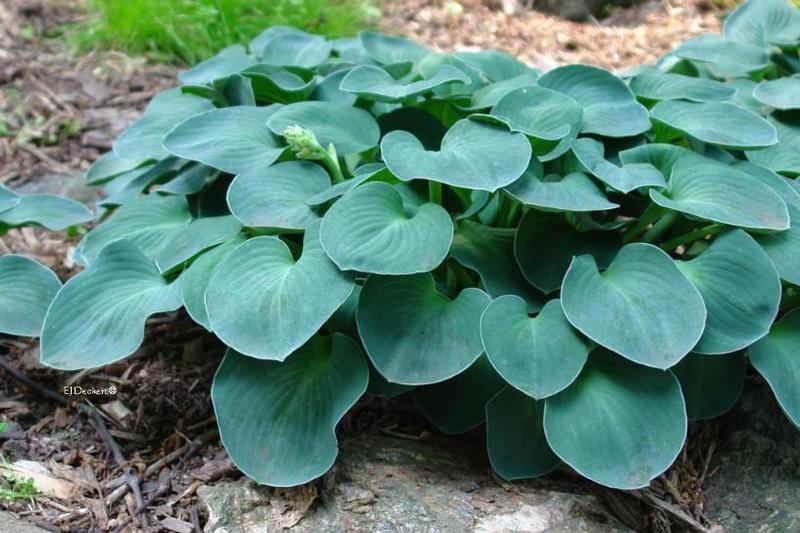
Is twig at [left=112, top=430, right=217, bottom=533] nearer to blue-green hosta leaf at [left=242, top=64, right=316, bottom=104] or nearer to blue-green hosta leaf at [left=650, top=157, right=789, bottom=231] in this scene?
blue-green hosta leaf at [left=242, top=64, right=316, bottom=104]

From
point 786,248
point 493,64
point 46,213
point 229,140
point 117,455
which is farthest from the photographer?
point 493,64

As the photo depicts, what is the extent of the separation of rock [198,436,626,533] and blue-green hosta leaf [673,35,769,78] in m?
1.88

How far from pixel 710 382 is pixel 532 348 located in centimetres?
66

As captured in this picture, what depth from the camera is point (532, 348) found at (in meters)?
2.07

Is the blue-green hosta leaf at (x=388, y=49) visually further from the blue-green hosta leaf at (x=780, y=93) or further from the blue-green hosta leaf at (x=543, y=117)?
the blue-green hosta leaf at (x=780, y=93)

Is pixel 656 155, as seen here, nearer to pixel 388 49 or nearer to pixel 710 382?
pixel 710 382

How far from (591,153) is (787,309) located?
78 centimetres

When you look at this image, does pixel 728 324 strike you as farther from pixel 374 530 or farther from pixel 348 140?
pixel 348 140

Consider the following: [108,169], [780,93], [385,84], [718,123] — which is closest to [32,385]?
[108,169]

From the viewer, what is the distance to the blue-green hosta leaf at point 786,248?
2225 millimetres

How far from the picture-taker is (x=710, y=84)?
2869 mm

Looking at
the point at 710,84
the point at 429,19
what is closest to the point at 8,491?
the point at 710,84

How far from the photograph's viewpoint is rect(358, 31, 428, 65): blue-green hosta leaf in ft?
11.0

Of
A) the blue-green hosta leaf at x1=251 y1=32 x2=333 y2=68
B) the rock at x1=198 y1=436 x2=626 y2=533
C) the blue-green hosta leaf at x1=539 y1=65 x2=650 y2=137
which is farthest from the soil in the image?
the blue-green hosta leaf at x1=251 y1=32 x2=333 y2=68
